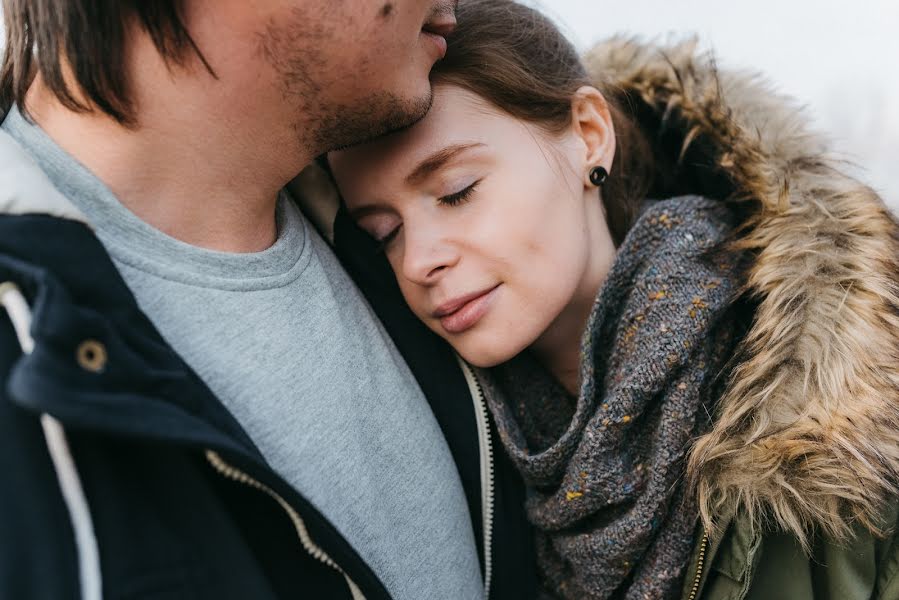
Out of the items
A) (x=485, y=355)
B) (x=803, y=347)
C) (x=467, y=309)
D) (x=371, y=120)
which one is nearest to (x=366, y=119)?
(x=371, y=120)

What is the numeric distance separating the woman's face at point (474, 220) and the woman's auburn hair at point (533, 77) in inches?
2.0

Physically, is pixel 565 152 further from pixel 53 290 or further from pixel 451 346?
pixel 53 290

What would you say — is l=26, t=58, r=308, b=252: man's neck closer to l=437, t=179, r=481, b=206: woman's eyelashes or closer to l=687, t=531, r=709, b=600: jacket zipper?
l=437, t=179, r=481, b=206: woman's eyelashes

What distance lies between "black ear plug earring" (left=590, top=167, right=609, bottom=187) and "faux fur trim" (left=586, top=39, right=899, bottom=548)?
10.4 inches

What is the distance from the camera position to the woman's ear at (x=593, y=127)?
1.72 m

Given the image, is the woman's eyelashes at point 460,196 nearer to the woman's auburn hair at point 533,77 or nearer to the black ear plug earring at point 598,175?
the woman's auburn hair at point 533,77

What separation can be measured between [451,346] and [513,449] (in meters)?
0.29

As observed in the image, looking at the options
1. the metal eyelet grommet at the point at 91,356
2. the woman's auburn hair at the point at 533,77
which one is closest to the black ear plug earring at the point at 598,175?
the woman's auburn hair at the point at 533,77

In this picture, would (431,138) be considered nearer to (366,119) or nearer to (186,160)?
(366,119)

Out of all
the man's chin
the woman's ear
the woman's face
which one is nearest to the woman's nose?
the woman's face

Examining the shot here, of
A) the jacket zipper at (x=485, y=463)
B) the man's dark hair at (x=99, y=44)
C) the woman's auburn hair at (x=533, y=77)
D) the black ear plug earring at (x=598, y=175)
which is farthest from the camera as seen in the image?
the black ear plug earring at (x=598, y=175)

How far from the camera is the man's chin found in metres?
1.32

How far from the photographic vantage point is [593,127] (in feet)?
5.74

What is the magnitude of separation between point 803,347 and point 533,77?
0.86 meters
